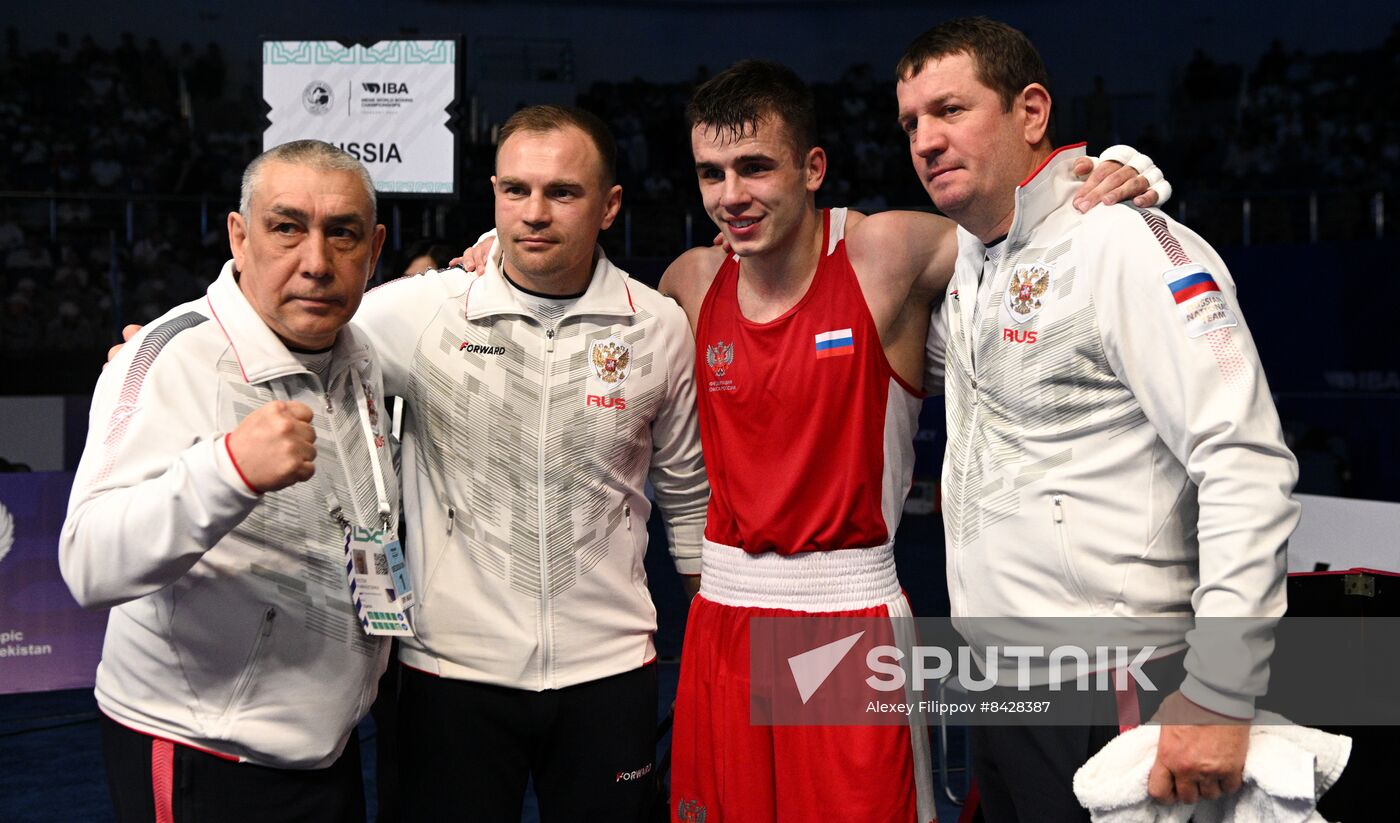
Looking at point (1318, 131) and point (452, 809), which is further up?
point (1318, 131)

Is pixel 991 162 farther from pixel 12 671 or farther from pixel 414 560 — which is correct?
pixel 12 671

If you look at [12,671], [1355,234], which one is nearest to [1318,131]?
[1355,234]

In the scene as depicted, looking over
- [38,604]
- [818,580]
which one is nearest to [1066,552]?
[818,580]

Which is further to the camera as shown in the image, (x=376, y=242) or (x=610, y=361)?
(x=610, y=361)

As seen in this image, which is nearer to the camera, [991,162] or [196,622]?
[196,622]

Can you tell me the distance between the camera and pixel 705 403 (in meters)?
2.77

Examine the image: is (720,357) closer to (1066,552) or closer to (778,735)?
(778,735)

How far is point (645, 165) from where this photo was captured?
45.8 ft

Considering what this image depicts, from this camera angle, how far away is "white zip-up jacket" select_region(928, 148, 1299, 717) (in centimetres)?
183

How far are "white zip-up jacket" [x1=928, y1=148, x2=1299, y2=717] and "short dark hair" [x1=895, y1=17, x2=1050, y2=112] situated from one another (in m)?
0.16

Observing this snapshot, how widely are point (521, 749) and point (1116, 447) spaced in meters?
1.42

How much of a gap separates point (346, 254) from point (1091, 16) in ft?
48.9

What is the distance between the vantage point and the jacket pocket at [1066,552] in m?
2.07

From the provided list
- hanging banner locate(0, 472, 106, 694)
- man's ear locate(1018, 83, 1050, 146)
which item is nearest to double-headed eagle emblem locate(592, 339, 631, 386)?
man's ear locate(1018, 83, 1050, 146)
